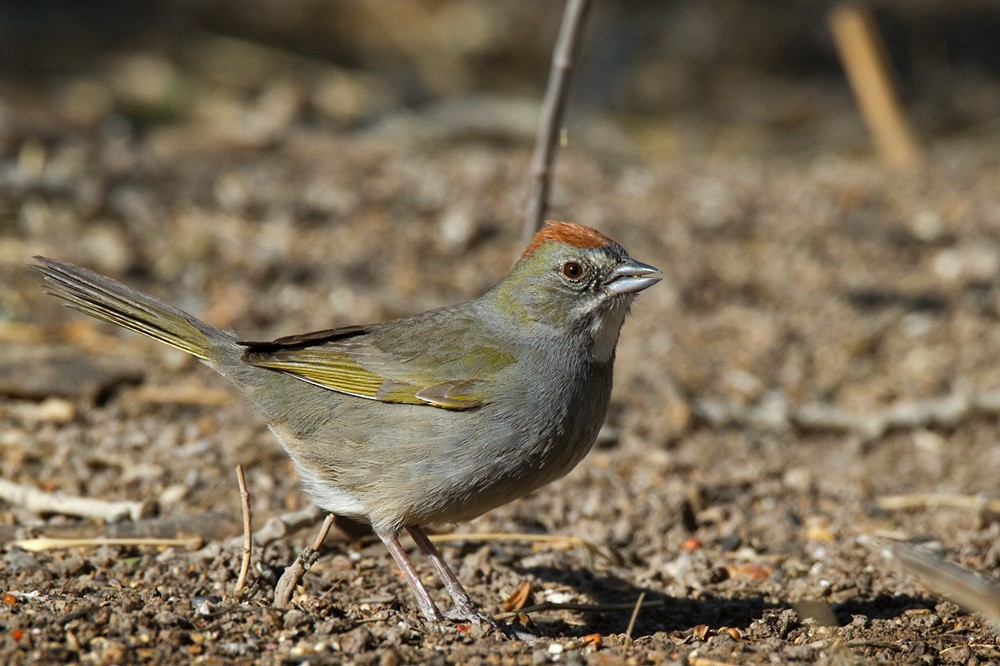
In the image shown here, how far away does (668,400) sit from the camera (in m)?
6.21

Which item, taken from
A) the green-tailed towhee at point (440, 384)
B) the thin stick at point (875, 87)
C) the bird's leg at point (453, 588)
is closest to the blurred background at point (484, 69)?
the thin stick at point (875, 87)

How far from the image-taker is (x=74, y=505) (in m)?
4.67

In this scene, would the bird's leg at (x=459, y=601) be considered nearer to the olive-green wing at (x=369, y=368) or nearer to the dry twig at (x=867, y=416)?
the olive-green wing at (x=369, y=368)

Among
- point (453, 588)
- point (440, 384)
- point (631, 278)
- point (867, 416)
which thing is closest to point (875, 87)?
point (867, 416)

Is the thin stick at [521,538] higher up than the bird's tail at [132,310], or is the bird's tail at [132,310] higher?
the bird's tail at [132,310]

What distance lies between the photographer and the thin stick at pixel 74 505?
15.3 ft

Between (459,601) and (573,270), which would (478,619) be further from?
(573,270)

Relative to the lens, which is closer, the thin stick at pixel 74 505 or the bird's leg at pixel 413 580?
the bird's leg at pixel 413 580

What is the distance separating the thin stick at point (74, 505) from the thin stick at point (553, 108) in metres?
2.22

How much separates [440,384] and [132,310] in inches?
50.9

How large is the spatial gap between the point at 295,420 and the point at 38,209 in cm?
394

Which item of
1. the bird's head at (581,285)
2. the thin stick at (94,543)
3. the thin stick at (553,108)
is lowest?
the thin stick at (94,543)

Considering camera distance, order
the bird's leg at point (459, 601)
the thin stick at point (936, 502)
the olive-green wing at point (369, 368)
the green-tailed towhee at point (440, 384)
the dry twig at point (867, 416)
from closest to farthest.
Answer: the bird's leg at point (459, 601) < the green-tailed towhee at point (440, 384) < the olive-green wing at point (369, 368) < the thin stick at point (936, 502) < the dry twig at point (867, 416)

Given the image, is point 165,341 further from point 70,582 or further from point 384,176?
point 384,176
